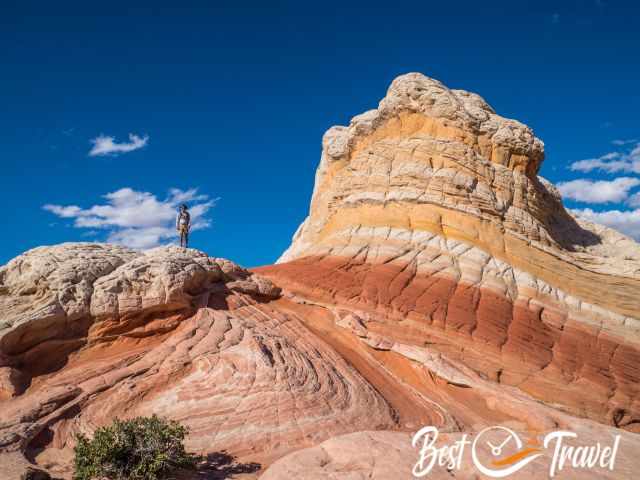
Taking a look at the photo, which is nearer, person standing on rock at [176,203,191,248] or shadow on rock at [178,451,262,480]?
shadow on rock at [178,451,262,480]

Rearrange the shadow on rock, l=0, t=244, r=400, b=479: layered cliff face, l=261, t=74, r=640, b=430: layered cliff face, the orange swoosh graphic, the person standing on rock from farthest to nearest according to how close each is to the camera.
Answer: the person standing on rock → l=261, t=74, r=640, b=430: layered cliff face → l=0, t=244, r=400, b=479: layered cliff face → the shadow on rock → the orange swoosh graphic

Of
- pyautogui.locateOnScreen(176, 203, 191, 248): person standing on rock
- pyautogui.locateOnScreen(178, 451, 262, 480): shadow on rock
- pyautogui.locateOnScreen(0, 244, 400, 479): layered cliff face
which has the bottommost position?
pyautogui.locateOnScreen(178, 451, 262, 480): shadow on rock

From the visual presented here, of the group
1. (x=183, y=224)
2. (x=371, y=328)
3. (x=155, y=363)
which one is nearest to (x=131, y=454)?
(x=155, y=363)

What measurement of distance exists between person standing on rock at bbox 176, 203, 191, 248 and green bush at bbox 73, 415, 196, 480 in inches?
508

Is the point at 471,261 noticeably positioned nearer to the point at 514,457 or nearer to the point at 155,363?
the point at 514,457

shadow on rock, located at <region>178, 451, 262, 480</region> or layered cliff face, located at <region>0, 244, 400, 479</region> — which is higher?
layered cliff face, located at <region>0, 244, 400, 479</region>

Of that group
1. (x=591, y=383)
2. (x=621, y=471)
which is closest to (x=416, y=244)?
(x=591, y=383)

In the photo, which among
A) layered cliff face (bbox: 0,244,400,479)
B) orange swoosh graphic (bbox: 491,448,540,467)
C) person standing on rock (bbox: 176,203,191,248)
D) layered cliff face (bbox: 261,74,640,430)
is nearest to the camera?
orange swoosh graphic (bbox: 491,448,540,467)

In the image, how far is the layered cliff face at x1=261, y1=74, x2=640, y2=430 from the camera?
17172mm

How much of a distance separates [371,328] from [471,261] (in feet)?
22.6

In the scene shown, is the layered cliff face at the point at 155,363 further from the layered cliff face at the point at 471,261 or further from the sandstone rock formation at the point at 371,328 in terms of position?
the layered cliff face at the point at 471,261

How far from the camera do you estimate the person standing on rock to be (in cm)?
2142

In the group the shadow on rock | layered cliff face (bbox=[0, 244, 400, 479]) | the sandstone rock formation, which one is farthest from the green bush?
layered cliff face (bbox=[0, 244, 400, 479])

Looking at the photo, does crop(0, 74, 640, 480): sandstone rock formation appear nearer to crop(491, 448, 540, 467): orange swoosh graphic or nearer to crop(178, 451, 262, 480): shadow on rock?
crop(178, 451, 262, 480): shadow on rock
